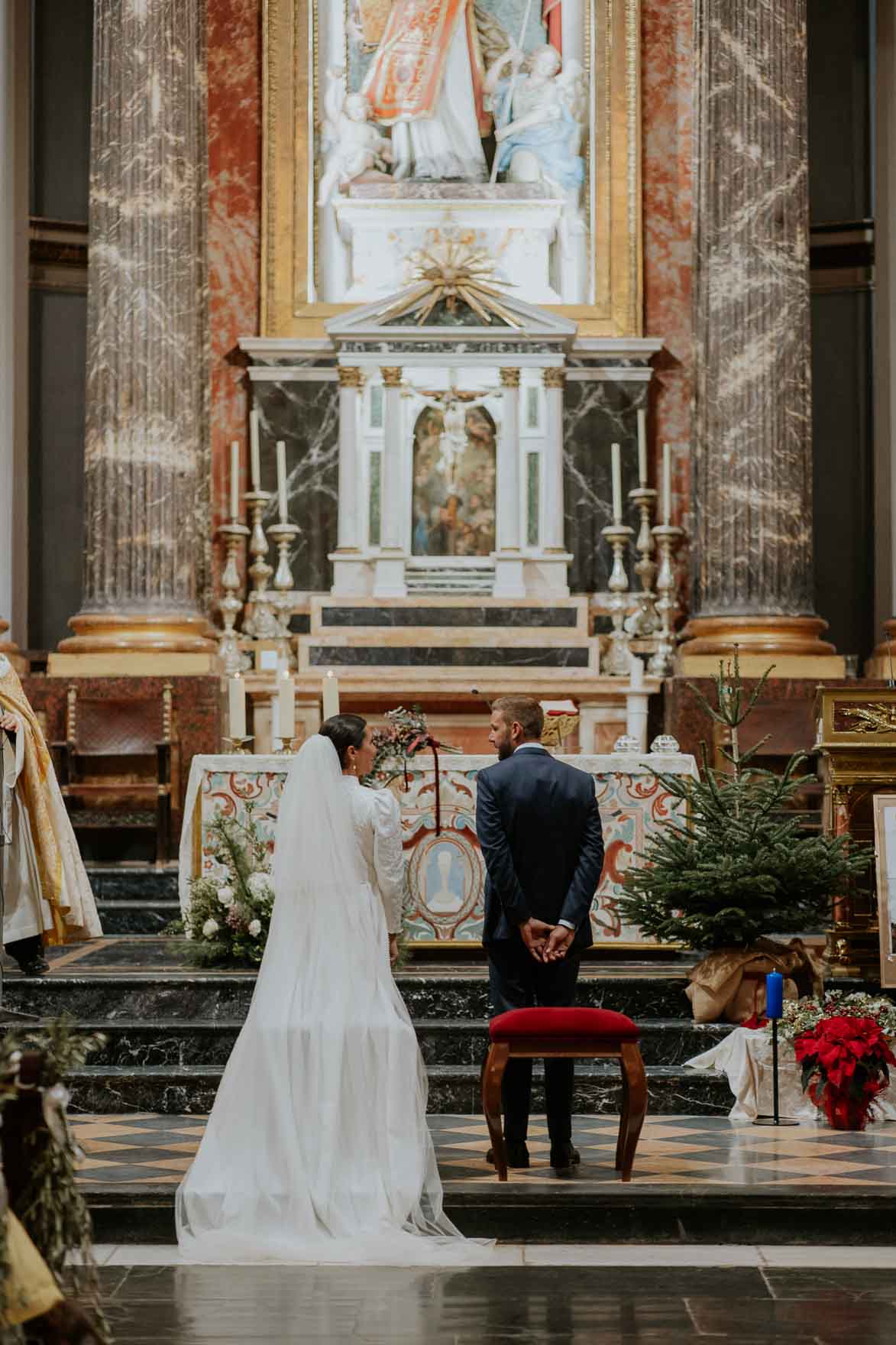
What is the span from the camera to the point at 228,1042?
8.58m

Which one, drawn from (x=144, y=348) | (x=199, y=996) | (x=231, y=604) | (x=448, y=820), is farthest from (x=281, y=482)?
(x=199, y=996)

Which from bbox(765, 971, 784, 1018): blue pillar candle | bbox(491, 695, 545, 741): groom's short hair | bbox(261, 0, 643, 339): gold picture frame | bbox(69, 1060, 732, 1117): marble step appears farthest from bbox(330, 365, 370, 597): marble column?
bbox(765, 971, 784, 1018): blue pillar candle

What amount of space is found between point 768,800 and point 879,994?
102 centimetres

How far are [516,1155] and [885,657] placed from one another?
7248 millimetres

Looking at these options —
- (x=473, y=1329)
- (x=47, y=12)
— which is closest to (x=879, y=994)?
(x=473, y=1329)

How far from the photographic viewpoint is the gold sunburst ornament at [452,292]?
1422 cm

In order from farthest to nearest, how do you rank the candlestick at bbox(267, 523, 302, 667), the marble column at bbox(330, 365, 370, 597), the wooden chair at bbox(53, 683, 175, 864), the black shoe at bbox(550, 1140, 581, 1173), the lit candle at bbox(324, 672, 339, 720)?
the marble column at bbox(330, 365, 370, 597), the candlestick at bbox(267, 523, 302, 667), the wooden chair at bbox(53, 683, 175, 864), the lit candle at bbox(324, 672, 339, 720), the black shoe at bbox(550, 1140, 581, 1173)

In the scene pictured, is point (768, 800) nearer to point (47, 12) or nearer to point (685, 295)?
point (685, 295)

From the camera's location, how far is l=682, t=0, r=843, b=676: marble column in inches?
519

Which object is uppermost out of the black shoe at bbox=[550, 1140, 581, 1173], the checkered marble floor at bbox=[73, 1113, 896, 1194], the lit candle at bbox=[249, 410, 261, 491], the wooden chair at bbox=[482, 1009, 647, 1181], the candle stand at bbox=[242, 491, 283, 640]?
the lit candle at bbox=[249, 410, 261, 491]

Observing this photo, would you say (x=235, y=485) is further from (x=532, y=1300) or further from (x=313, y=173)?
(x=532, y=1300)

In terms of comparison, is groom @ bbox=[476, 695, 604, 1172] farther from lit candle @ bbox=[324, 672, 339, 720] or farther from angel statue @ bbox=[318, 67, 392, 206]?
angel statue @ bbox=[318, 67, 392, 206]

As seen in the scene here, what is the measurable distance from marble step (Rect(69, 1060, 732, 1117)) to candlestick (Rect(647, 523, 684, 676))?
17.8ft

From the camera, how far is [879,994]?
29.8 ft
